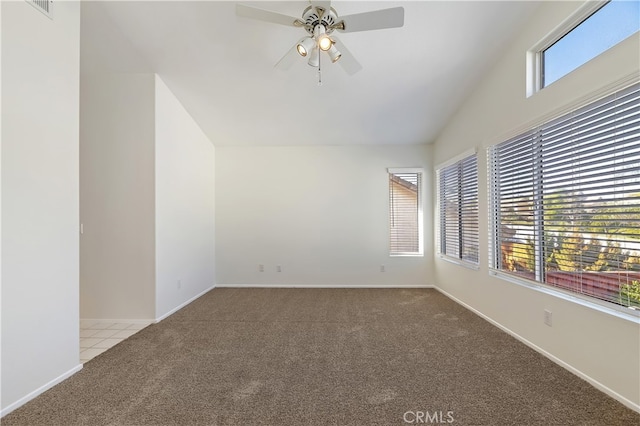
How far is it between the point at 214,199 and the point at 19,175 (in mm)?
3478

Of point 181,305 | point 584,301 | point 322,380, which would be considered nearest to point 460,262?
point 584,301

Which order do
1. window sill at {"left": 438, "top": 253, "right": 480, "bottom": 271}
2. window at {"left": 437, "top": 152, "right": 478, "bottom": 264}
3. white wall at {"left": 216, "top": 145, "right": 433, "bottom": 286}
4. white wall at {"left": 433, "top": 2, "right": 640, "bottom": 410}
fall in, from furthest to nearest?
1. white wall at {"left": 216, "top": 145, "right": 433, "bottom": 286}
2. window at {"left": 437, "top": 152, "right": 478, "bottom": 264}
3. window sill at {"left": 438, "top": 253, "right": 480, "bottom": 271}
4. white wall at {"left": 433, "top": 2, "right": 640, "bottom": 410}

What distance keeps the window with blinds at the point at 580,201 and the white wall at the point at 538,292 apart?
0.15 m

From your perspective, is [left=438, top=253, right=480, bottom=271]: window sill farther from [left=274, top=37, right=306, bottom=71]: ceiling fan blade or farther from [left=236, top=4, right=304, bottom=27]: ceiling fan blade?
[left=236, top=4, right=304, bottom=27]: ceiling fan blade

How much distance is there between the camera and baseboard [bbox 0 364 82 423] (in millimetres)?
1814

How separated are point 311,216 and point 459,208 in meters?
2.43

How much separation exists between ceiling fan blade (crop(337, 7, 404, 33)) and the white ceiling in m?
0.65

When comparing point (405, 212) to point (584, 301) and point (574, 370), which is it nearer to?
point (584, 301)

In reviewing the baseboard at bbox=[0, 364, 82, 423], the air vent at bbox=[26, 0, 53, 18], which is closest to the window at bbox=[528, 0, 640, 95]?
the air vent at bbox=[26, 0, 53, 18]

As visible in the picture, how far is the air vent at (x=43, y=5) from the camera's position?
6.62 feet

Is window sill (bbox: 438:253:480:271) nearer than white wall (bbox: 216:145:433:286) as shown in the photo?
Yes

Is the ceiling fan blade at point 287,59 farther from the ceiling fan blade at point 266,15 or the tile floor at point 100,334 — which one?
Answer: the tile floor at point 100,334

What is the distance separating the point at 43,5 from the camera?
2.09m

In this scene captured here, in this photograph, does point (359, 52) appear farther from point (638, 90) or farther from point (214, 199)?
point (214, 199)
